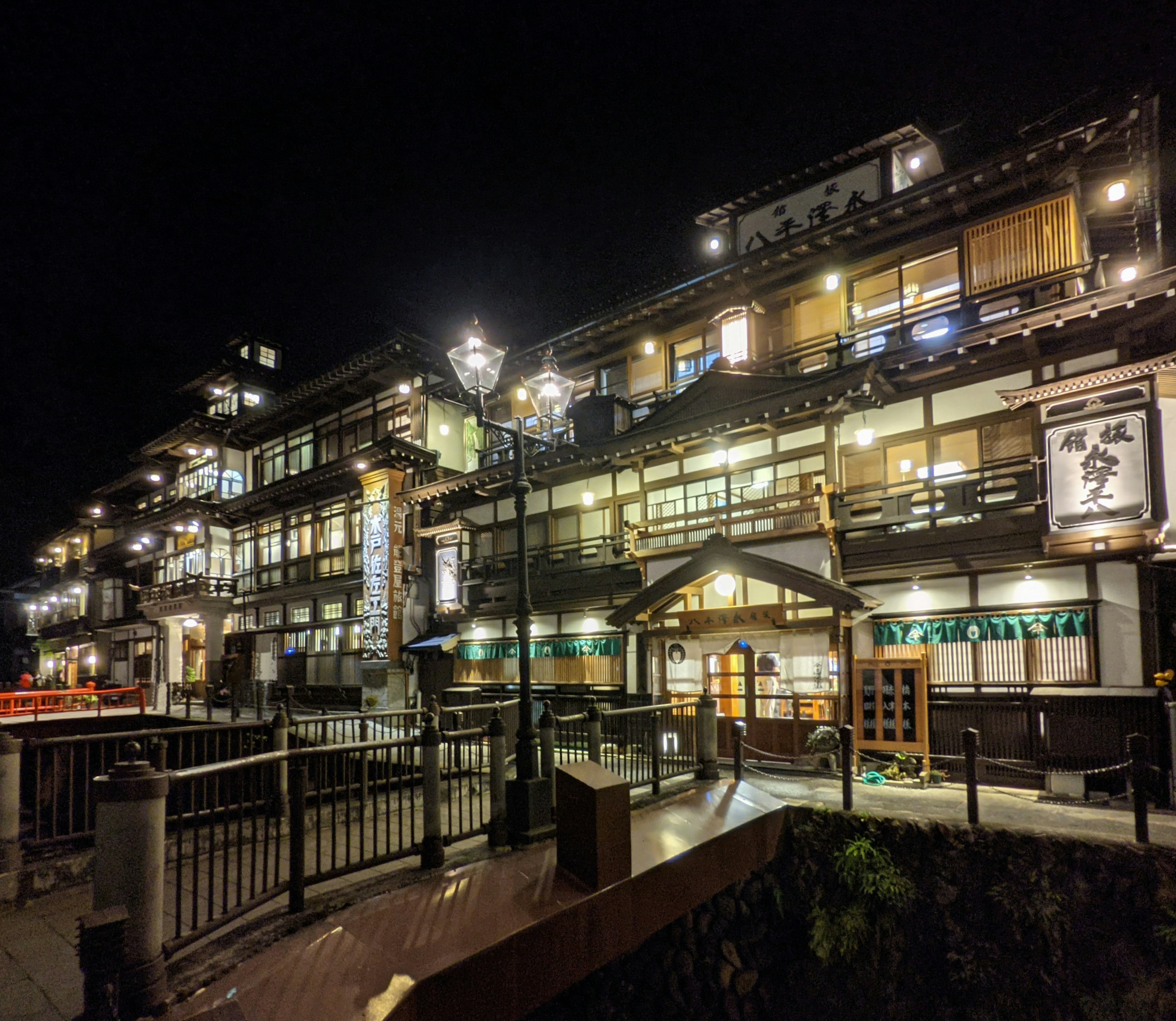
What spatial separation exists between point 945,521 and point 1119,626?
142 inches

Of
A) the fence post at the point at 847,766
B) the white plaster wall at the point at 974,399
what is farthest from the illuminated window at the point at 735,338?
the fence post at the point at 847,766

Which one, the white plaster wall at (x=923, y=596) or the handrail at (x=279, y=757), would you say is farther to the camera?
the white plaster wall at (x=923, y=596)

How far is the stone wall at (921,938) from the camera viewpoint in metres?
7.71

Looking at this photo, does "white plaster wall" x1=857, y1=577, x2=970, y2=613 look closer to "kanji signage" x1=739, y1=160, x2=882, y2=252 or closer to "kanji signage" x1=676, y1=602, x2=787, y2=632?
"kanji signage" x1=676, y1=602, x2=787, y2=632

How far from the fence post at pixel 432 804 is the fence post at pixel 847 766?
596cm

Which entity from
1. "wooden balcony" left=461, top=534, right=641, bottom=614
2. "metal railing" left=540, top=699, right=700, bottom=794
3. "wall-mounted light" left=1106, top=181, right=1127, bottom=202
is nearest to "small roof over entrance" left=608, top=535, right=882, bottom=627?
"wooden balcony" left=461, top=534, right=641, bottom=614

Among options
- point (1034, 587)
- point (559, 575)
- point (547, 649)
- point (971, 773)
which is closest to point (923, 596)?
point (1034, 587)

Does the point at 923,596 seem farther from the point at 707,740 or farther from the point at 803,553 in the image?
the point at 707,740

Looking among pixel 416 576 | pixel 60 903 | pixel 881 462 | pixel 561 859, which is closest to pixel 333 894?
pixel 561 859

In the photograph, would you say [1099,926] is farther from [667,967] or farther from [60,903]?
[60,903]

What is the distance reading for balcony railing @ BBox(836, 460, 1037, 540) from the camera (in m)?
13.5

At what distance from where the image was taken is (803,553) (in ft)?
52.8

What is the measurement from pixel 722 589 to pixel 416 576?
564 inches

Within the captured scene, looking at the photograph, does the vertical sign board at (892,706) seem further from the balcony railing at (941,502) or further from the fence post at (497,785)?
the fence post at (497,785)
